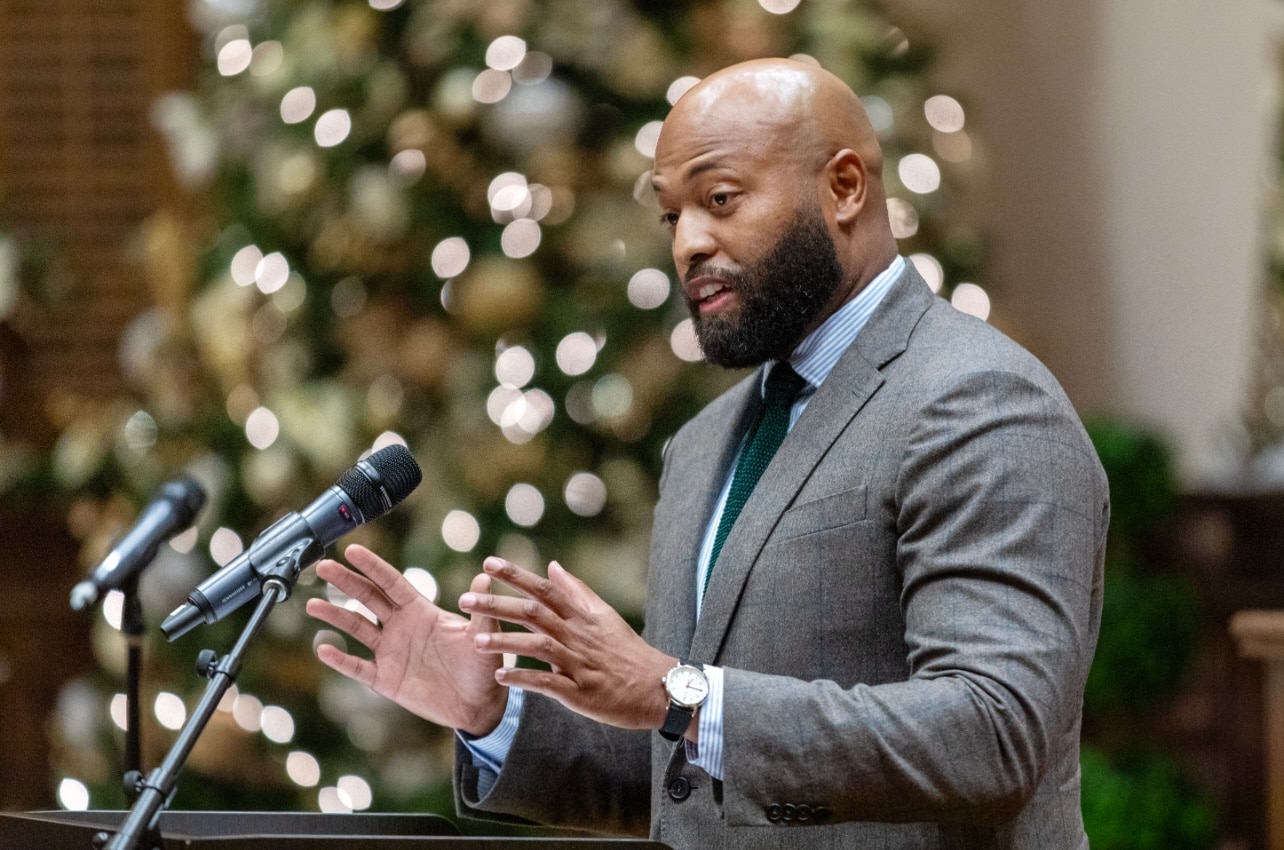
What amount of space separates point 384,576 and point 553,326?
2.03m

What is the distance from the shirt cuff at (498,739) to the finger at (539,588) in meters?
0.48

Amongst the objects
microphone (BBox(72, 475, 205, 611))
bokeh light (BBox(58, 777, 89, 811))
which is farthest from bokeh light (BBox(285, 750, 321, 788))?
microphone (BBox(72, 475, 205, 611))

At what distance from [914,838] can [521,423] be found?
226 cm

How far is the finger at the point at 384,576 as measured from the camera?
1824mm

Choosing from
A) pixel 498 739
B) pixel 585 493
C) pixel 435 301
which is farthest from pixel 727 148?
pixel 435 301

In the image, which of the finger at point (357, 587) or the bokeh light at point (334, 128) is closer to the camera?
the finger at point (357, 587)

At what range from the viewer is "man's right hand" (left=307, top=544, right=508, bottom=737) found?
193cm

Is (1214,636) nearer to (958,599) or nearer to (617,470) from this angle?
(617,470)

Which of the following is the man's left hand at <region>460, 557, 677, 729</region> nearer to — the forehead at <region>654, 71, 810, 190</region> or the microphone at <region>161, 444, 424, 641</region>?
the microphone at <region>161, 444, 424, 641</region>

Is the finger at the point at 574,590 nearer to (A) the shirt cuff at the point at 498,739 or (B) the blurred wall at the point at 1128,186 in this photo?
(A) the shirt cuff at the point at 498,739

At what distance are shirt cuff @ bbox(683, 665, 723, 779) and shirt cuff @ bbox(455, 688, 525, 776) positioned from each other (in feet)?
1.53

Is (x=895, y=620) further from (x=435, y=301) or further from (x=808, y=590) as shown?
(x=435, y=301)

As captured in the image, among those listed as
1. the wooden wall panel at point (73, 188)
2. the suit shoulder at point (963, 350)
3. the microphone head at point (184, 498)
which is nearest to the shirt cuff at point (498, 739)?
the suit shoulder at point (963, 350)

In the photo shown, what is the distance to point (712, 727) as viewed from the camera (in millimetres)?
1641
